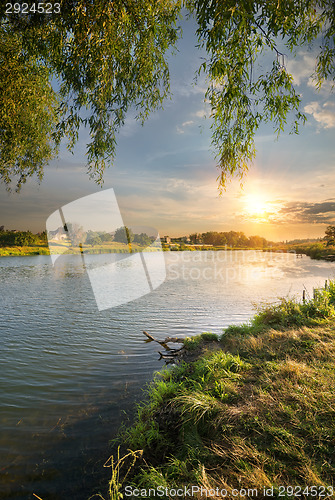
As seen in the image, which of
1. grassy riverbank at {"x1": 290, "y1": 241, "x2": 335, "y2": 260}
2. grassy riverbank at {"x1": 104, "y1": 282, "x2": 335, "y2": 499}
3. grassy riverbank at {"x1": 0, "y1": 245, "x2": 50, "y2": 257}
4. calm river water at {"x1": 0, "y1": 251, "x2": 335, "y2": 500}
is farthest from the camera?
grassy riverbank at {"x1": 0, "y1": 245, "x2": 50, "y2": 257}

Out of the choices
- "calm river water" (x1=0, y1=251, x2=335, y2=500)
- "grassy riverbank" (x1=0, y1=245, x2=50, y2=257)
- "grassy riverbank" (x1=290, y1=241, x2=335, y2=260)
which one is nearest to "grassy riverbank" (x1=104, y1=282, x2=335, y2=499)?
"calm river water" (x1=0, y1=251, x2=335, y2=500)

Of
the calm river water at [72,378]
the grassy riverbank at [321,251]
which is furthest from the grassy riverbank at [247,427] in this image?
the grassy riverbank at [321,251]

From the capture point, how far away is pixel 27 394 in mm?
5746

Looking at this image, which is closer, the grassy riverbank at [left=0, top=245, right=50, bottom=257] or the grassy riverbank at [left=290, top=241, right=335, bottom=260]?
the grassy riverbank at [left=290, top=241, right=335, bottom=260]

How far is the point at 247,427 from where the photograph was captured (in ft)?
9.74

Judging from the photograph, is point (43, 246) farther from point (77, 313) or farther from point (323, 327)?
point (323, 327)

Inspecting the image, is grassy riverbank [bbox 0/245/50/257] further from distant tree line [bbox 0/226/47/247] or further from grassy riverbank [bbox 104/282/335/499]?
grassy riverbank [bbox 104/282/335/499]

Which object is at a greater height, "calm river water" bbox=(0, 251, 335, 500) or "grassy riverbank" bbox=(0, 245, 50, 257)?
"grassy riverbank" bbox=(0, 245, 50, 257)

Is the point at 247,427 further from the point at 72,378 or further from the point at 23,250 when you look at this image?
the point at 23,250

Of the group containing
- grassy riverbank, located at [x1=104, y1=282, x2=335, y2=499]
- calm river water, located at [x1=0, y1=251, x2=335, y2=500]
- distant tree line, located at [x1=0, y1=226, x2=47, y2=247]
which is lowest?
calm river water, located at [x1=0, y1=251, x2=335, y2=500]

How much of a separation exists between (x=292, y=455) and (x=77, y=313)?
478 inches

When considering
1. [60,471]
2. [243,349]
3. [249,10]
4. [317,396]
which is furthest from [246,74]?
[60,471]

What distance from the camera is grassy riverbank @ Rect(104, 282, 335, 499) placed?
229cm

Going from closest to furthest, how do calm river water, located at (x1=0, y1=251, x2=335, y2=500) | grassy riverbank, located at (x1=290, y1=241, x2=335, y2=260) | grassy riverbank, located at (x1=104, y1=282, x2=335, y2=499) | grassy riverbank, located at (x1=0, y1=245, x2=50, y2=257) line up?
1. grassy riverbank, located at (x1=104, y1=282, x2=335, y2=499)
2. calm river water, located at (x1=0, y1=251, x2=335, y2=500)
3. grassy riverbank, located at (x1=290, y1=241, x2=335, y2=260)
4. grassy riverbank, located at (x1=0, y1=245, x2=50, y2=257)
